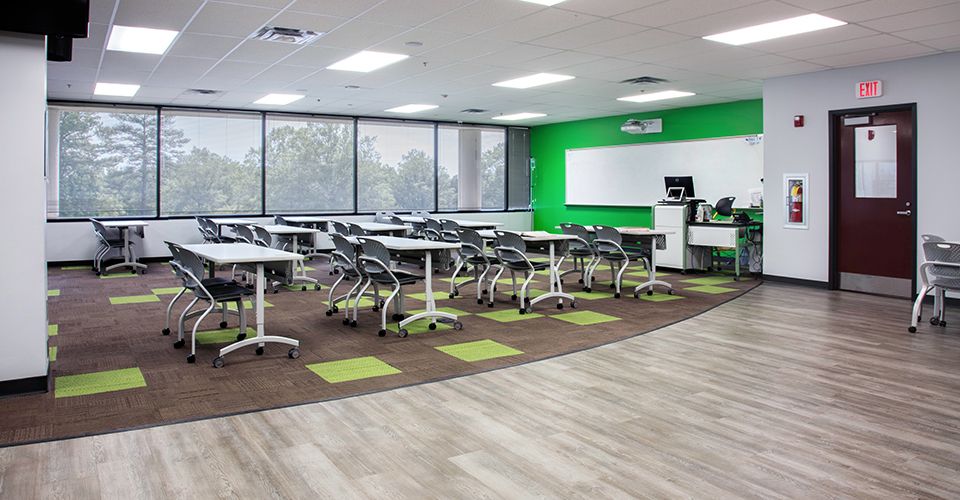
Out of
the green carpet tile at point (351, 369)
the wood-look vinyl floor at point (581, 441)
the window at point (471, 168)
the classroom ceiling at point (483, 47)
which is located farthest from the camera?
the window at point (471, 168)

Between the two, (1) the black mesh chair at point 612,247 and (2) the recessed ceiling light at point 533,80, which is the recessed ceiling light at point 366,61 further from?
(1) the black mesh chair at point 612,247

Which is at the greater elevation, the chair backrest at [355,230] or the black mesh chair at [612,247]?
the chair backrest at [355,230]

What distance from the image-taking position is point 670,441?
3297 mm

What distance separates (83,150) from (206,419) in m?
9.33

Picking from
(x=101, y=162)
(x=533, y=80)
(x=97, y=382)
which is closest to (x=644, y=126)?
(x=533, y=80)

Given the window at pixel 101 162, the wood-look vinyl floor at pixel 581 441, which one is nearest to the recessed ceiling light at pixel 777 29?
the wood-look vinyl floor at pixel 581 441

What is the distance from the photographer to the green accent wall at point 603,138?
36.1 ft

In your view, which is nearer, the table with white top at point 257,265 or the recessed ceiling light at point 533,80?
the table with white top at point 257,265

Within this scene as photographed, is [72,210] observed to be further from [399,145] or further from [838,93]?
[838,93]

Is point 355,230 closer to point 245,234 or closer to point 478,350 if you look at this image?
point 245,234

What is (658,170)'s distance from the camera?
40.0 feet

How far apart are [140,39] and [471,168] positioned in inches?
344

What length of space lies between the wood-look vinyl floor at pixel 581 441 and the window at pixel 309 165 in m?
9.15

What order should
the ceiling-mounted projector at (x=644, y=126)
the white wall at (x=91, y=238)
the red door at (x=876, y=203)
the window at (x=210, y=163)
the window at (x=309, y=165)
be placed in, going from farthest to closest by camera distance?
the window at (x=309, y=165) → the ceiling-mounted projector at (x=644, y=126) → the window at (x=210, y=163) → the white wall at (x=91, y=238) → the red door at (x=876, y=203)
